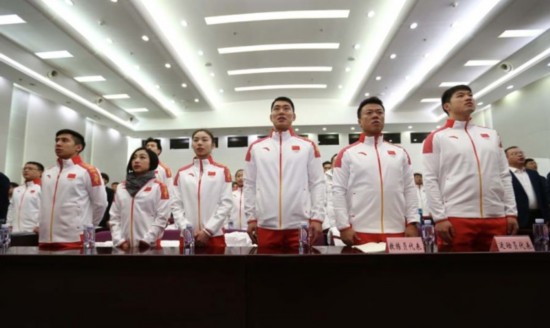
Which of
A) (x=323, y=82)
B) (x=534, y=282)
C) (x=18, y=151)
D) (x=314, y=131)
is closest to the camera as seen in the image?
(x=534, y=282)

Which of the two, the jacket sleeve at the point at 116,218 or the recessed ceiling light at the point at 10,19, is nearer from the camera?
Answer: the jacket sleeve at the point at 116,218

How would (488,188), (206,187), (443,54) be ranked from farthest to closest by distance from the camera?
(443,54) → (206,187) → (488,188)

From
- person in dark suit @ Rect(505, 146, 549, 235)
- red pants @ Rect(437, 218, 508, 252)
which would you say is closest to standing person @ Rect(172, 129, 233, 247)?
red pants @ Rect(437, 218, 508, 252)

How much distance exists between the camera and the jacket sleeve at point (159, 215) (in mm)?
2350

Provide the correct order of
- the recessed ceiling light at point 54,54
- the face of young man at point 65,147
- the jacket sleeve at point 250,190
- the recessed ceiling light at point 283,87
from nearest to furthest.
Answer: the jacket sleeve at point 250,190 → the face of young man at point 65,147 → the recessed ceiling light at point 54,54 → the recessed ceiling light at point 283,87

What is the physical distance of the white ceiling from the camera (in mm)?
5805

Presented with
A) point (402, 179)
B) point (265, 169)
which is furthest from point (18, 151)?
point (402, 179)

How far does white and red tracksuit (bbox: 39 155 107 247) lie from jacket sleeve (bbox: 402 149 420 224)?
2452mm

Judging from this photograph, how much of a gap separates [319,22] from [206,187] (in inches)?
219

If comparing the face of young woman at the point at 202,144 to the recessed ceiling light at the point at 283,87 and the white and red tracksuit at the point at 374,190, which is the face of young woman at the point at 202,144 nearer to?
the white and red tracksuit at the point at 374,190

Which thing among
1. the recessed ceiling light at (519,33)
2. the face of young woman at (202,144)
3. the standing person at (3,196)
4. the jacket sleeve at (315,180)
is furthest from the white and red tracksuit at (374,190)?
the recessed ceiling light at (519,33)

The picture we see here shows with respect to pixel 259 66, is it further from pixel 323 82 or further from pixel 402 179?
pixel 402 179

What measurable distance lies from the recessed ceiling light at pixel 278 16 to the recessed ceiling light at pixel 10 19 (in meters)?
3.38

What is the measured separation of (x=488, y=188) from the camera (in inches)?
78.6
